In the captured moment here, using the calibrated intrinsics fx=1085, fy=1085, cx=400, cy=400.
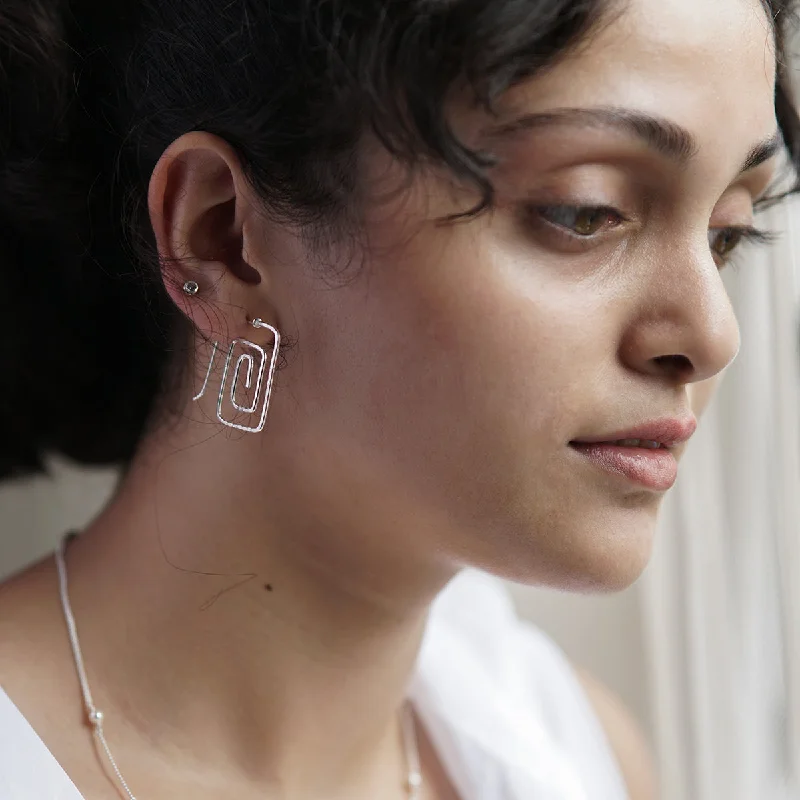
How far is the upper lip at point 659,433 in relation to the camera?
2.71 ft

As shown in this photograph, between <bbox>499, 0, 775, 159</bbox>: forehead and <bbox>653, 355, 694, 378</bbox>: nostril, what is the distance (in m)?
0.16

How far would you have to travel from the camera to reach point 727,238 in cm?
96

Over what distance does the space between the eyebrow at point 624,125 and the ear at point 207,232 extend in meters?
0.22

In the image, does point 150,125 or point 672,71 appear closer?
point 672,71

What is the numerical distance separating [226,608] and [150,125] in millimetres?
415

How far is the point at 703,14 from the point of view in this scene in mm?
792

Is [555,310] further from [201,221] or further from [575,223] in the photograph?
[201,221]

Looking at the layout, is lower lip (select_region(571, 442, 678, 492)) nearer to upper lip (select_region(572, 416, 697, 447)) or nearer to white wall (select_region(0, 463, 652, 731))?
upper lip (select_region(572, 416, 697, 447))

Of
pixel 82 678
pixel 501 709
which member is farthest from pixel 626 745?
pixel 82 678

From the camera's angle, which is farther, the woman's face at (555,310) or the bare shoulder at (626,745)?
the bare shoulder at (626,745)

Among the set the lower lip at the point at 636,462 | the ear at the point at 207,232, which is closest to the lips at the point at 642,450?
the lower lip at the point at 636,462

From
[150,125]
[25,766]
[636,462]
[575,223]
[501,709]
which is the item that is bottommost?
[25,766]

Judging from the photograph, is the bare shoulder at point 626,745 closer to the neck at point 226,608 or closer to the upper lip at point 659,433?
the neck at point 226,608

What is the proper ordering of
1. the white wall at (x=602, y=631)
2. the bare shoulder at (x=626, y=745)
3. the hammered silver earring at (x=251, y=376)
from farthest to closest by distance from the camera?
the white wall at (x=602, y=631), the bare shoulder at (x=626, y=745), the hammered silver earring at (x=251, y=376)
